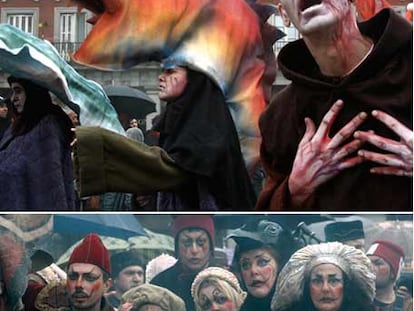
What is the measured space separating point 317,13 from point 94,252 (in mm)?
825

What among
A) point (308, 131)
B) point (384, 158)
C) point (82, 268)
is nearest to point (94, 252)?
point (82, 268)

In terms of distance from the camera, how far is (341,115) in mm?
2184

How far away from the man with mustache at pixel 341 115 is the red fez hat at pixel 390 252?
0.12 metres

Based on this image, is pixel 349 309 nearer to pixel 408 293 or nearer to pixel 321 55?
pixel 408 293

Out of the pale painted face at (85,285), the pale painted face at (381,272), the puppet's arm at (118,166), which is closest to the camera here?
the pale painted face at (381,272)

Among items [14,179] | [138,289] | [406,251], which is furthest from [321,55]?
[14,179]

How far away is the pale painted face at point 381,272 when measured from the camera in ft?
6.50

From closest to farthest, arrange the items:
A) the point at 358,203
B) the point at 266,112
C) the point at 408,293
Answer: the point at 408,293
the point at 358,203
the point at 266,112

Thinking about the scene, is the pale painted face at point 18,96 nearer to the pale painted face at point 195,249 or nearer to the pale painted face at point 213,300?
the pale painted face at point 195,249

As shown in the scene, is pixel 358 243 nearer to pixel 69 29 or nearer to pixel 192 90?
pixel 192 90

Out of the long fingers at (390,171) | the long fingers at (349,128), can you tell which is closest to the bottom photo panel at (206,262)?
the long fingers at (390,171)

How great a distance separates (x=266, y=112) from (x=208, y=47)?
24cm

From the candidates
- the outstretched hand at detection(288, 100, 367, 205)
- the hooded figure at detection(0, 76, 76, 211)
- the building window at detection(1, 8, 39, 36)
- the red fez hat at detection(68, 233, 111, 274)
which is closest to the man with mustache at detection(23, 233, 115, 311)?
the red fez hat at detection(68, 233, 111, 274)

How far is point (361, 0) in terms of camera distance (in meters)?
2.28
